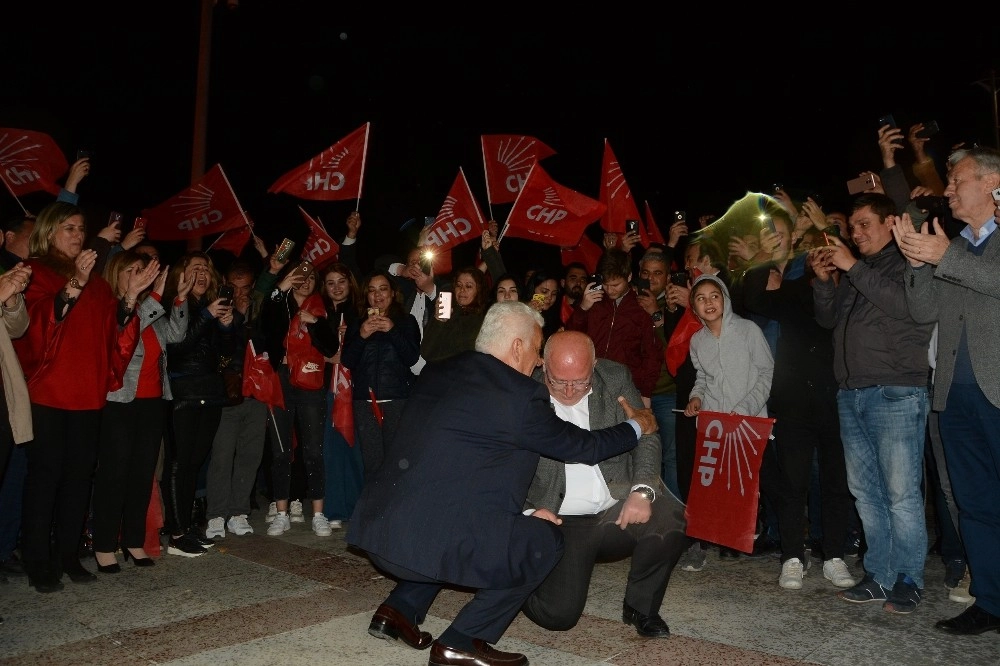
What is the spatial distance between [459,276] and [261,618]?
3.75 m

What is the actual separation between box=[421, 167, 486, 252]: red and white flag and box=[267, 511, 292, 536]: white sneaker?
360 centimetres

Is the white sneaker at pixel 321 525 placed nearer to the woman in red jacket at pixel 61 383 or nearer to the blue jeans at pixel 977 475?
the woman in red jacket at pixel 61 383

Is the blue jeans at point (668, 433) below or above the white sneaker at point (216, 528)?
above

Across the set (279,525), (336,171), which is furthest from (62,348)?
(336,171)

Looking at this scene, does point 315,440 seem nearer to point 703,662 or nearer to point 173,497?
point 173,497

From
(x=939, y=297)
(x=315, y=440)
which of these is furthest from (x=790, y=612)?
(x=315, y=440)

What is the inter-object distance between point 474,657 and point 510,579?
1.23 ft

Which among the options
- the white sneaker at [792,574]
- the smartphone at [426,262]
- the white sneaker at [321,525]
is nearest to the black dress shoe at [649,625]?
the white sneaker at [792,574]

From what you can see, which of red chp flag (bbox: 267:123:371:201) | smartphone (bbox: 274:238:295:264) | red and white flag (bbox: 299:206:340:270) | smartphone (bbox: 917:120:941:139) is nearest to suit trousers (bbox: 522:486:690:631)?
smartphone (bbox: 917:120:941:139)

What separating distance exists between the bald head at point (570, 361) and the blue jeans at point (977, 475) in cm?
197

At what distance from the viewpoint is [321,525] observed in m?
6.99

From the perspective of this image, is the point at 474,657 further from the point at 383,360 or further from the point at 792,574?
the point at 383,360

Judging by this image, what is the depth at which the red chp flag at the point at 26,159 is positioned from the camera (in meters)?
8.20

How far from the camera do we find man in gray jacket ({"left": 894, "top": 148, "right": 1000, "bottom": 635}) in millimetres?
4184
